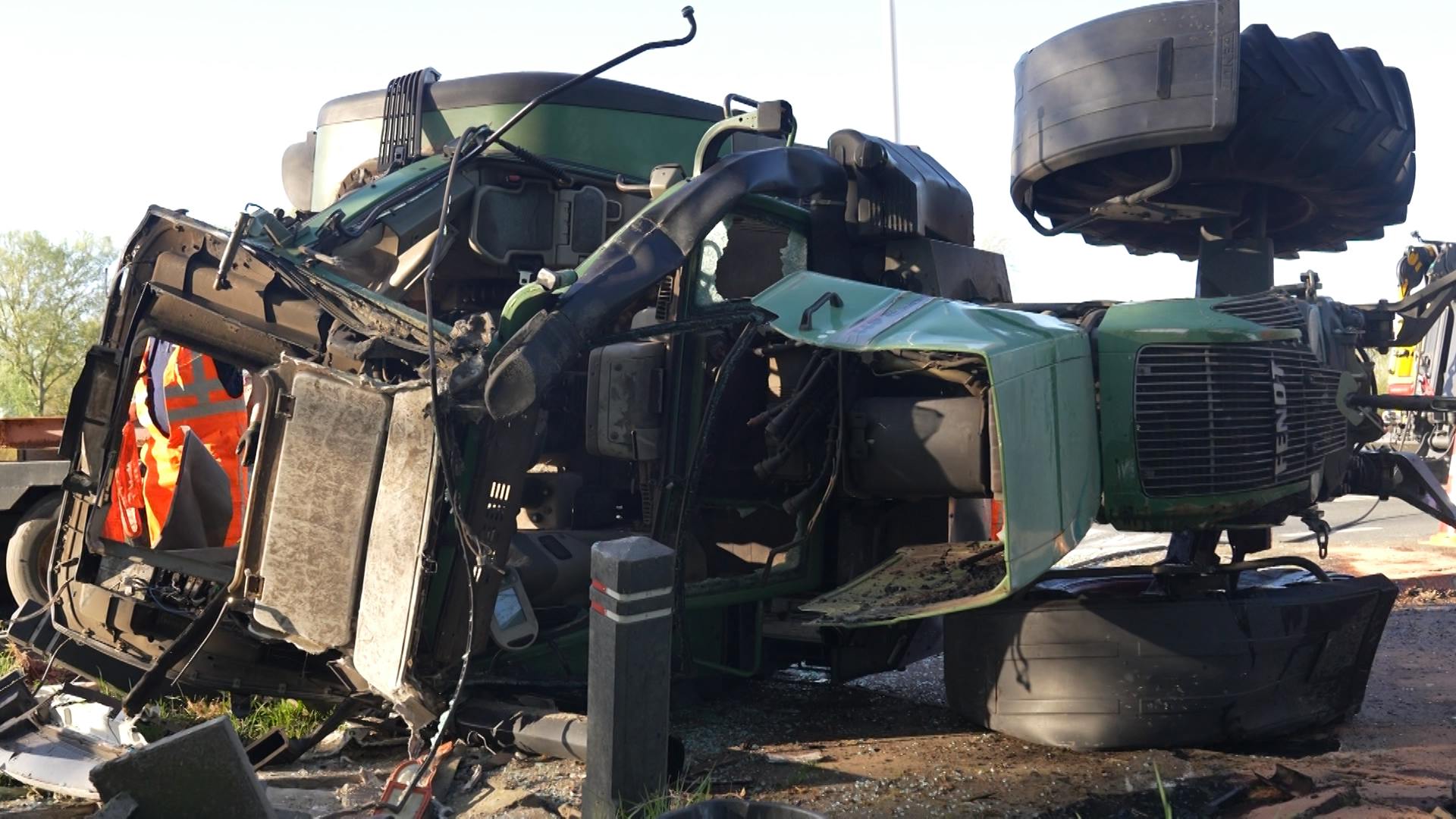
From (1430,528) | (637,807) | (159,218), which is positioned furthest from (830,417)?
(1430,528)

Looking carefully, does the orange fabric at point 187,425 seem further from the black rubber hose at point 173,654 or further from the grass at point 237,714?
the black rubber hose at point 173,654

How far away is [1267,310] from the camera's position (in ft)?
16.5

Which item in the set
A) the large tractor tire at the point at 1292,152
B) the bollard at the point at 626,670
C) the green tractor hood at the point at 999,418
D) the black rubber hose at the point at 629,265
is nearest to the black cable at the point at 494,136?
the black rubber hose at the point at 629,265

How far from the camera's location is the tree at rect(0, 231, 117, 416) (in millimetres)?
30047

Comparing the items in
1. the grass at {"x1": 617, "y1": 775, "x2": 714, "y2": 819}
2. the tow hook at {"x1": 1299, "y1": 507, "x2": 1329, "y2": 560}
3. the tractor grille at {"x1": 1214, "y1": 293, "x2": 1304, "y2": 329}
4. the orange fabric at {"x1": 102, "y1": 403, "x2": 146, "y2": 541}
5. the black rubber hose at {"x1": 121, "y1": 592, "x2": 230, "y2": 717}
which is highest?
the tractor grille at {"x1": 1214, "y1": 293, "x2": 1304, "y2": 329}

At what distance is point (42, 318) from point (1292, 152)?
31492 millimetres

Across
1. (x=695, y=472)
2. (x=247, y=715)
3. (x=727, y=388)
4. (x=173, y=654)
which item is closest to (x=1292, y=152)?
(x=727, y=388)

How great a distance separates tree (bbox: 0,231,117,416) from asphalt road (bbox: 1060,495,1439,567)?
82.3 ft

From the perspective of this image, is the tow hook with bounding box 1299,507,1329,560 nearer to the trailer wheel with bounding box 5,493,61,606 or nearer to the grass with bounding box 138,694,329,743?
the grass with bounding box 138,694,329,743

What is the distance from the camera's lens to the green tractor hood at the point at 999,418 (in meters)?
4.07

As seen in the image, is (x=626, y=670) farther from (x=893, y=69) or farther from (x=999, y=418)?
(x=893, y=69)

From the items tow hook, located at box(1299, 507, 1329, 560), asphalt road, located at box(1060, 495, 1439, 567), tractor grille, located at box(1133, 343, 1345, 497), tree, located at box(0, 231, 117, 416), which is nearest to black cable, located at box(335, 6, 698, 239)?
tractor grille, located at box(1133, 343, 1345, 497)

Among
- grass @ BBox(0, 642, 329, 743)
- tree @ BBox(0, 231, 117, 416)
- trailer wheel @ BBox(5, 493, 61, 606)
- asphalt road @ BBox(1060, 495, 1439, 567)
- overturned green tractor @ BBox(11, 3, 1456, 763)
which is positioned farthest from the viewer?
tree @ BBox(0, 231, 117, 416)

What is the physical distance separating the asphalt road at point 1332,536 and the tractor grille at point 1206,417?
581 centimetres
